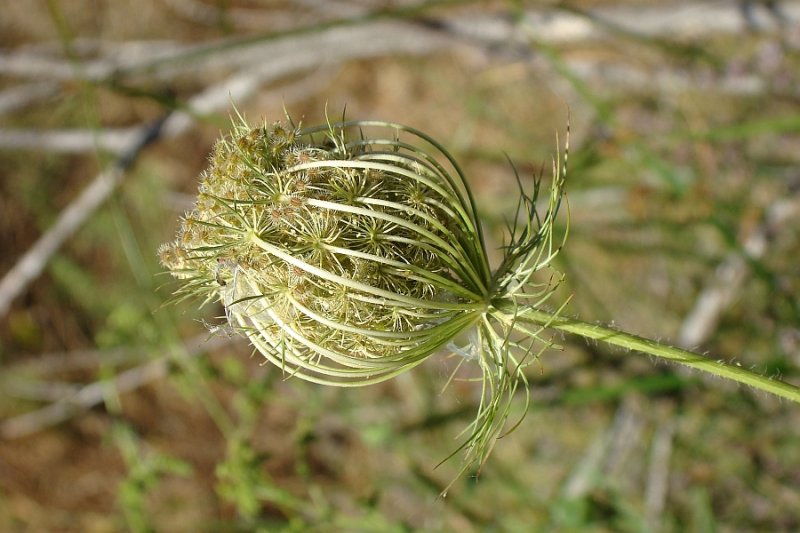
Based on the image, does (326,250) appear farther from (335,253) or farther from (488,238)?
(488,238)

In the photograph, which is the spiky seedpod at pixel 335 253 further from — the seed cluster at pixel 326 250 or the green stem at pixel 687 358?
the green stem at pixel 687 358

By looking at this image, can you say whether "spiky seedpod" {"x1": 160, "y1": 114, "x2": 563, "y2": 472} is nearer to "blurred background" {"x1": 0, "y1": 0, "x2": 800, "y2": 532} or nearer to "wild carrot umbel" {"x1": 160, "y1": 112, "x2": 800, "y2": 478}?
"wild carrot umbel" {"x1": 160, "y1": 112, "x2": 800, "y2": 478}

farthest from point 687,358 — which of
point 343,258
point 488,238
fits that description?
point 488,238

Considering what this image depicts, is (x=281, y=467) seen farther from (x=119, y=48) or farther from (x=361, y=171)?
(x=361, y=171)

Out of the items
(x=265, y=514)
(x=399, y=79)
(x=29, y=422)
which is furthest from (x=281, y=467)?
(x=399, y=79)

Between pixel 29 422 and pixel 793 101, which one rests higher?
pixel 793 101

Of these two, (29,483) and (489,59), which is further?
(29,483)
